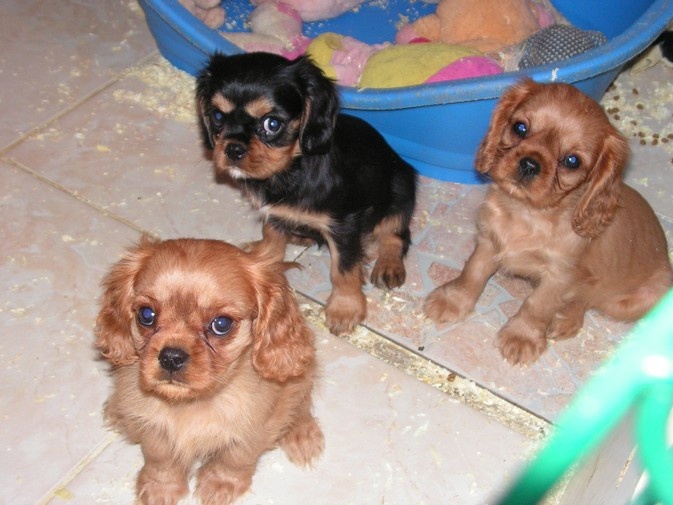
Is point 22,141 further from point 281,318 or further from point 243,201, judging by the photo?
point 281,318

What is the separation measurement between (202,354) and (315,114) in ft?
3.78

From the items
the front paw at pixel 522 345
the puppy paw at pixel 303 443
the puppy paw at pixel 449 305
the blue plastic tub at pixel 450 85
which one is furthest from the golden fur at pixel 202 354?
the blue plastic tub at pixel 450 85

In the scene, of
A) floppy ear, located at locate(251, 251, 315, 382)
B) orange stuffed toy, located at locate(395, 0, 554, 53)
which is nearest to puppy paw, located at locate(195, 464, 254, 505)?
floppy ear, located at locate(251, 251, 315, 382)

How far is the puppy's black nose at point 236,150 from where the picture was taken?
9.70 feet

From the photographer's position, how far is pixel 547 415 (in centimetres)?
331

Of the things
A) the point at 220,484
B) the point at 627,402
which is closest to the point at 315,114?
the point at 220,484

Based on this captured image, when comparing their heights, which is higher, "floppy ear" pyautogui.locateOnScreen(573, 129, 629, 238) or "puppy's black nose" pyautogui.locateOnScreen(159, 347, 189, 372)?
"floppy ear" pyautogui.locateOnScreen(573, 129, 629, 238)

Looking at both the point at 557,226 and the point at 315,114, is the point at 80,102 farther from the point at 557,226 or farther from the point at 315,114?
the point at 557,226

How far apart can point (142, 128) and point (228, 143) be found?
5.12ft

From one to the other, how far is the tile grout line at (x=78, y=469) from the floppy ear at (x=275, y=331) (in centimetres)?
96

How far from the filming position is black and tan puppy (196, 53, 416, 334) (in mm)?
2980

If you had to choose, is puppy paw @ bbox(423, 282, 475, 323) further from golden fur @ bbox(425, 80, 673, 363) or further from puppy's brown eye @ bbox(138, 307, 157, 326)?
puppy's brown eye @ bbox(138, 307, 157, 326)

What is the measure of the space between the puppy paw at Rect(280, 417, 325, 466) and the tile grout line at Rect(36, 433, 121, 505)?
26.6 inches

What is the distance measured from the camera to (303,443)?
10.1 feet
